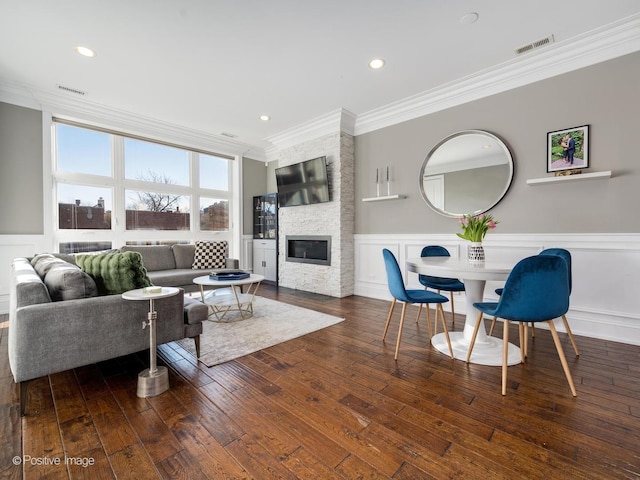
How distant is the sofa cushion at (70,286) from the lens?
190cm

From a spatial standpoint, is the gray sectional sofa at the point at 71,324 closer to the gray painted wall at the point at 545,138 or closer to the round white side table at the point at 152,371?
the round white side table at the point at 152,371

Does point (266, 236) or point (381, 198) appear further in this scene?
point (266, 236)

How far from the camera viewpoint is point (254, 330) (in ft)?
10.1

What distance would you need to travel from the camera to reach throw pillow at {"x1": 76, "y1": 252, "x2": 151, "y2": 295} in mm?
2115

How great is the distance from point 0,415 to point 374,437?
209 centimetres

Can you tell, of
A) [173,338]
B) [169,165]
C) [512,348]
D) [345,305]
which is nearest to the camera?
[173,338]

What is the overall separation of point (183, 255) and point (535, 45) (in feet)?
17.4

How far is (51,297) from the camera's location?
199cm

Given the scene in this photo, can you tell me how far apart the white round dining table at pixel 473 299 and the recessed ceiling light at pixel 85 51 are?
3.84m

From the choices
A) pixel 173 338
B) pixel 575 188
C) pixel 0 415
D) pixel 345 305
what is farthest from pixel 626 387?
pixel 0 415

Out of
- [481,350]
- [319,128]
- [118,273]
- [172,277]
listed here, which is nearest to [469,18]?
[319,128]

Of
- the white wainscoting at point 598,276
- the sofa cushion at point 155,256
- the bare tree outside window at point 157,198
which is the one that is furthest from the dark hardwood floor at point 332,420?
the bare tree outside window at point 157,198

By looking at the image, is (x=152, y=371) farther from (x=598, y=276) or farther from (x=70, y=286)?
(x=598, y=276)

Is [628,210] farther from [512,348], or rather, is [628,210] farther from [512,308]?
[512,308]
